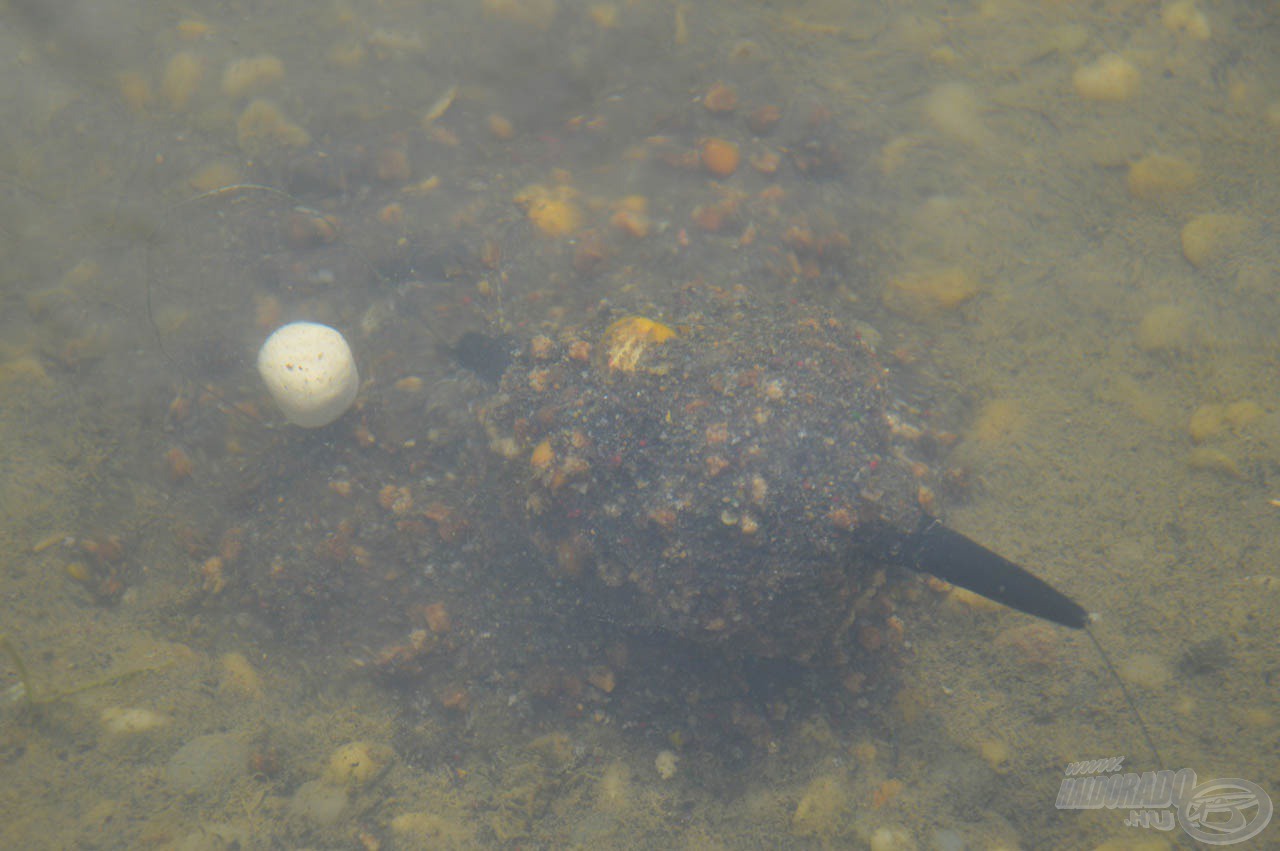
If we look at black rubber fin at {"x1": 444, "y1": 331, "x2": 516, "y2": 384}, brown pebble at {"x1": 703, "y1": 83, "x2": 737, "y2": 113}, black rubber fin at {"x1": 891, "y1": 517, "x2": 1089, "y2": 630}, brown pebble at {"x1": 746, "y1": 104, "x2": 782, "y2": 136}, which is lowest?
black rubber fin at {"x1": 891, "y1": 517, "x2": 1089, "y2": 630}

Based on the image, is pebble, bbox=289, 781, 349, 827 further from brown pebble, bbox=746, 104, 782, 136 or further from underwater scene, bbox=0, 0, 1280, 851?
brown pebble, bbox=746, 104, 782, 136

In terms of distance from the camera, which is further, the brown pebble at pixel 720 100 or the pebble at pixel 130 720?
the brown pebble at pixel 720 100

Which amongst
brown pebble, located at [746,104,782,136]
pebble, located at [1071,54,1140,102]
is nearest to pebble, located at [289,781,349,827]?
brown pebble, located at [746,104,782,136]

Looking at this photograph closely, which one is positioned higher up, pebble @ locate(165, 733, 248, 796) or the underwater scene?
the underwater scene

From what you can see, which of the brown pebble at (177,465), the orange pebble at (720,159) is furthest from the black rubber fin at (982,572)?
the brown pebble at (177,465)

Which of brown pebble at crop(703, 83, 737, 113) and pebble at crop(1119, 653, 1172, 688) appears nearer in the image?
pebble at crop(1119, 653, 1172, 688)

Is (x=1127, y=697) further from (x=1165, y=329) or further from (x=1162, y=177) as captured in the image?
(x=1162, y=177)

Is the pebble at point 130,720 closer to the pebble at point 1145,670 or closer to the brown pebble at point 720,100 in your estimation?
the pebble at point 1145,670
